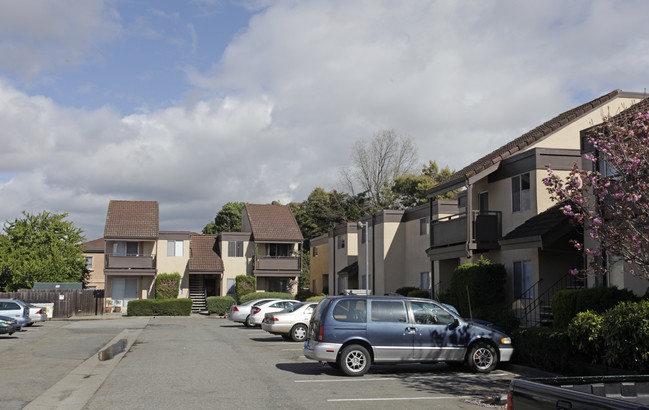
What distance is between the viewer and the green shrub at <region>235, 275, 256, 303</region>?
52062 mm

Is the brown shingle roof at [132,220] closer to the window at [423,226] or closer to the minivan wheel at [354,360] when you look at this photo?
the window at [423,226]

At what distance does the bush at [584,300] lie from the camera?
15.5 meters

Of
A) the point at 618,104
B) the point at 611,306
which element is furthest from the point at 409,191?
the point at 611,306

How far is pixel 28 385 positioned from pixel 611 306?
41.3 feet

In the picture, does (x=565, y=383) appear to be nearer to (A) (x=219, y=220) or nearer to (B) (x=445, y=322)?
(B) (x=445, y=322)

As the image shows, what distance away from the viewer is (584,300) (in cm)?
1602

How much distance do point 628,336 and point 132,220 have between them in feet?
148

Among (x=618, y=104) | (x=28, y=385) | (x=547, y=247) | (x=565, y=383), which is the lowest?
(x=28, y=385)

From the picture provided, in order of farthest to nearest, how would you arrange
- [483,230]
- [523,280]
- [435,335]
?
[483,230] → [523,280] → [435,335]

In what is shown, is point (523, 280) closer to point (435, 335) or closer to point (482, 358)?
point (482, 358)

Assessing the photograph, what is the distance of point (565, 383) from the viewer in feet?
18.3

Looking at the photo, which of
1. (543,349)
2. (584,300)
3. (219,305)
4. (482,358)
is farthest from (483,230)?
(219,305)

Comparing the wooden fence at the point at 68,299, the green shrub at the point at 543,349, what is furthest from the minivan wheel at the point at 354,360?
the wooden fence at the point at 68,299

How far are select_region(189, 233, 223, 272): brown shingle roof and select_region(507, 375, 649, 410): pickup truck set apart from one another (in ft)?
158
